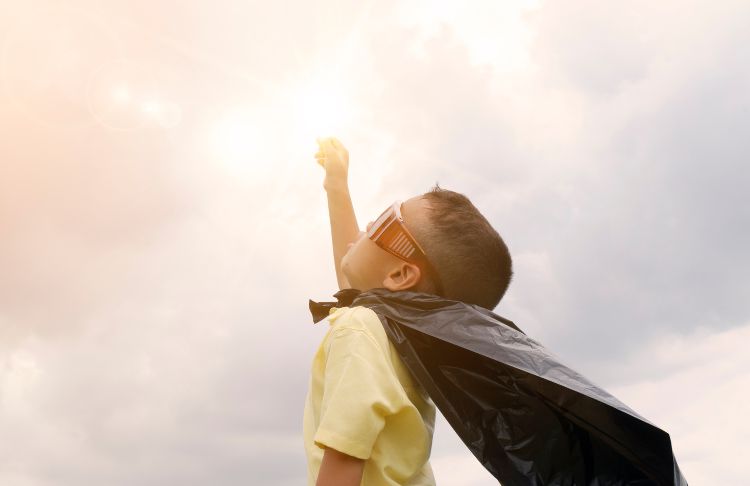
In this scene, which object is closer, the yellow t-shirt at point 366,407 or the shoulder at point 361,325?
the yellow t-shirt at point 366,407

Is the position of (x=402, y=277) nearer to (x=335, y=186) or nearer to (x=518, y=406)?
(x=518, y=406)

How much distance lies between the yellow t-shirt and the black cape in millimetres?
172

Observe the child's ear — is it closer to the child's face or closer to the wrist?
the child's face

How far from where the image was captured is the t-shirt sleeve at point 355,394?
9.73ft

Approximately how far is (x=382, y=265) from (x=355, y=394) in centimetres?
123

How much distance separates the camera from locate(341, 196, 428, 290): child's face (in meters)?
4.07

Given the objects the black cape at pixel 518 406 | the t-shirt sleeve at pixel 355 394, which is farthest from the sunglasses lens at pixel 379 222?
the t-shirt sleeve at pixel 355 394

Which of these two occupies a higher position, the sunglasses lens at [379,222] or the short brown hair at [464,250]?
the sunglasses lens at [379,222]

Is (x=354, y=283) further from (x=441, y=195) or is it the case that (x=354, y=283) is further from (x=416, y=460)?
(x=416, y=460)

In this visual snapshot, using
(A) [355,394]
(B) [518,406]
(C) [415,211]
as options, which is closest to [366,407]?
(A) [355,394]

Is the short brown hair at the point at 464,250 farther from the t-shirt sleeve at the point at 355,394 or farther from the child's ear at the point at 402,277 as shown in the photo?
the t-shirt sleeve at the point at 355,394

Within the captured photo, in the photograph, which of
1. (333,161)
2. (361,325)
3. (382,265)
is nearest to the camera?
(361,325)

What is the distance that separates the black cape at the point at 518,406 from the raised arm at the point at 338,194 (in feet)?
5.05

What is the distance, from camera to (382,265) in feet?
13.6
